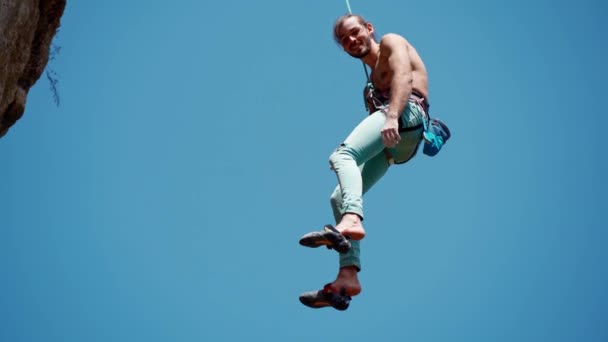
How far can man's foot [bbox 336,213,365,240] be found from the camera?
3.85 m

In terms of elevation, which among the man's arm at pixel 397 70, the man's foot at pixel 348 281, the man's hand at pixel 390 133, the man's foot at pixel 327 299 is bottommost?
the man's foot at pixel 327 299

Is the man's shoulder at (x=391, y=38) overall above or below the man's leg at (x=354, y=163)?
above

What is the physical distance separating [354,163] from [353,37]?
48.3 inches

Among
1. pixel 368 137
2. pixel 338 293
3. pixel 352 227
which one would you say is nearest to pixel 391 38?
pixel 368 137

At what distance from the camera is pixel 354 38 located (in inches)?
193

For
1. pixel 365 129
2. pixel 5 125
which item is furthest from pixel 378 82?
pixel 5 125

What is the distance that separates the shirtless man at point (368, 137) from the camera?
3984 millimetres

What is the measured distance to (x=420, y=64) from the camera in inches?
190

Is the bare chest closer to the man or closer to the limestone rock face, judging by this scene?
the man

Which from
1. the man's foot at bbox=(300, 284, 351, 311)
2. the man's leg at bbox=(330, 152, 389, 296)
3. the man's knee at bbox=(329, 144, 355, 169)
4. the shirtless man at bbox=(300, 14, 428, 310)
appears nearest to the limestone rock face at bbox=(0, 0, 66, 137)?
the shirtless man at bbox=(300, 14, 428, 310)

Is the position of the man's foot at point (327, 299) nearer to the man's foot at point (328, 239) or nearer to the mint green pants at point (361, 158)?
the mint green pants at point (361, 158)

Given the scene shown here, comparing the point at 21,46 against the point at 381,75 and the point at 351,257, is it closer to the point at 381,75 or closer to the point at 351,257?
the point at 381,75

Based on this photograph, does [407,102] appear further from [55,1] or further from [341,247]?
[55,1]

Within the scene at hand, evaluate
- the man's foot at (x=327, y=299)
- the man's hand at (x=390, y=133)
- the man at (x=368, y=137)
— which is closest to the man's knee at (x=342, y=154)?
the man at (x=368, y=137)
